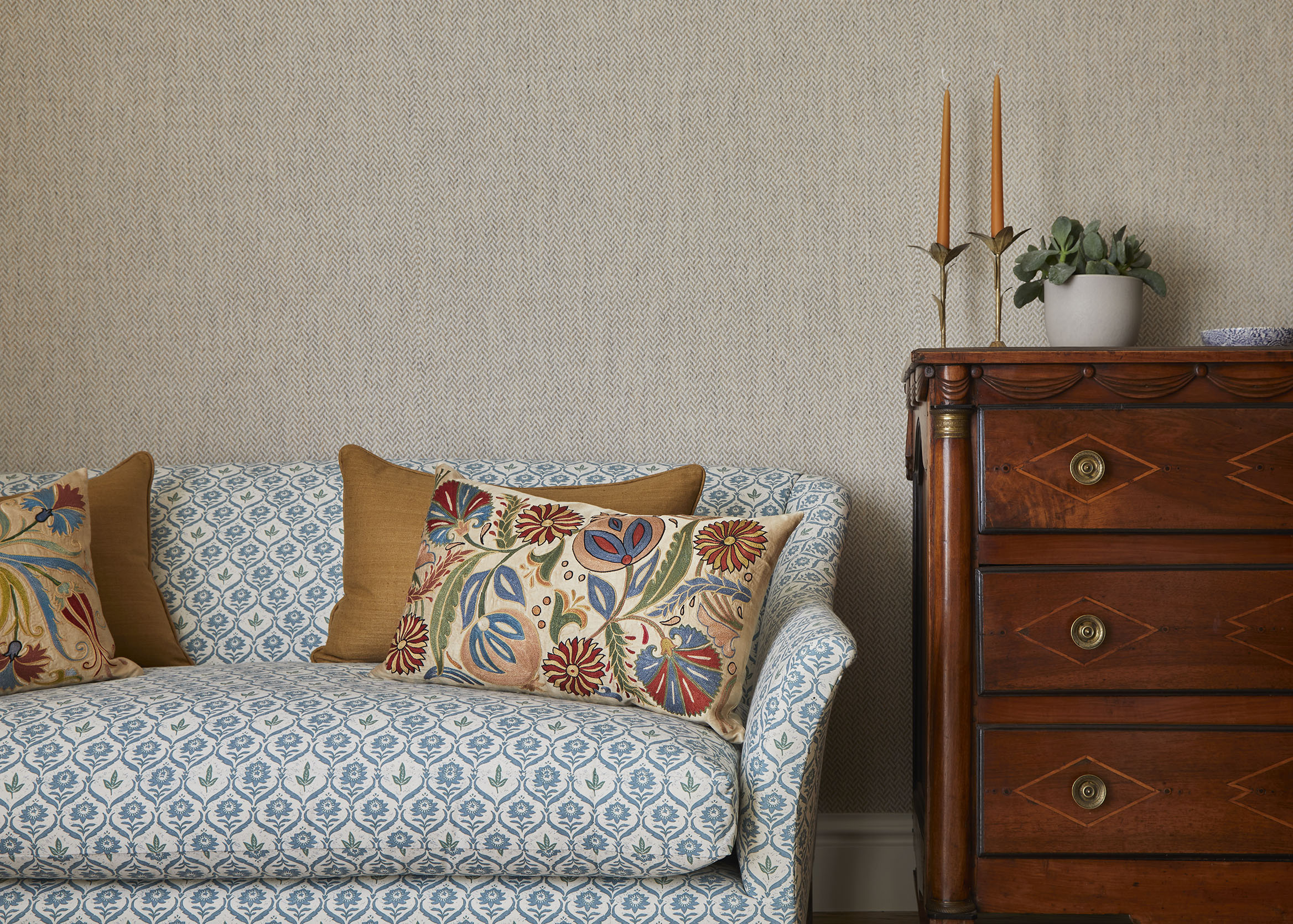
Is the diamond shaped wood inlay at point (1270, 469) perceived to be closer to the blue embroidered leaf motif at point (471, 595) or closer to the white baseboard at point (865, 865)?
the white baseboard at point (865, 865)

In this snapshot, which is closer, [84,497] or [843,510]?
[84,497]

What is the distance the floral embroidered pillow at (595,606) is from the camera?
1.41m

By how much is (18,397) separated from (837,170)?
1881 millimetres

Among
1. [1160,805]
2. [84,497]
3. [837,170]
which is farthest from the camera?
[837,170]

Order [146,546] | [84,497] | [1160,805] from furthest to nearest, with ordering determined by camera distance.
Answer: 1. [146,546]
2. [84,497]
3. [1160,805]

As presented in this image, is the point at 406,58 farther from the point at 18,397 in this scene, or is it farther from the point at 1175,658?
the point at 1175,658

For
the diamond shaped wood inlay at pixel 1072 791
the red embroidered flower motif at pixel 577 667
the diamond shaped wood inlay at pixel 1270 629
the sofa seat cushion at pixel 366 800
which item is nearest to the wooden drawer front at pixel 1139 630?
the diamond shaped wood inlay at pixel 1270 629

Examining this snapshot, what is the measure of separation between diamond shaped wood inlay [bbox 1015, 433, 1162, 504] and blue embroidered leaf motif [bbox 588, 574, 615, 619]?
0.66 meters

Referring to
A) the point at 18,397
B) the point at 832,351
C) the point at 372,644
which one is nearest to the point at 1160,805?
the point at 832,351

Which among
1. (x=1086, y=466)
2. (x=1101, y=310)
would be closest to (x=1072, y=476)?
(x=1086, y=466)

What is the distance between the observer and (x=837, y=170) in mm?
2090

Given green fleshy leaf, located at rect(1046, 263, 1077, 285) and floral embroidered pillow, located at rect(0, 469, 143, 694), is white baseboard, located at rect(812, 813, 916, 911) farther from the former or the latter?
floral embroidered pillow, located at rect(0, 469, 143, 694)

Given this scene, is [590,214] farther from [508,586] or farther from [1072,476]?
[1072,476]

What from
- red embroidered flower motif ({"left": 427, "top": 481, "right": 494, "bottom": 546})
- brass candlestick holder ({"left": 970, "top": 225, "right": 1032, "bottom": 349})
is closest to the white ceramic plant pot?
brass candlestick holder ({"left": 970, "top": 225, "right": 1032, "bottom": 349})
